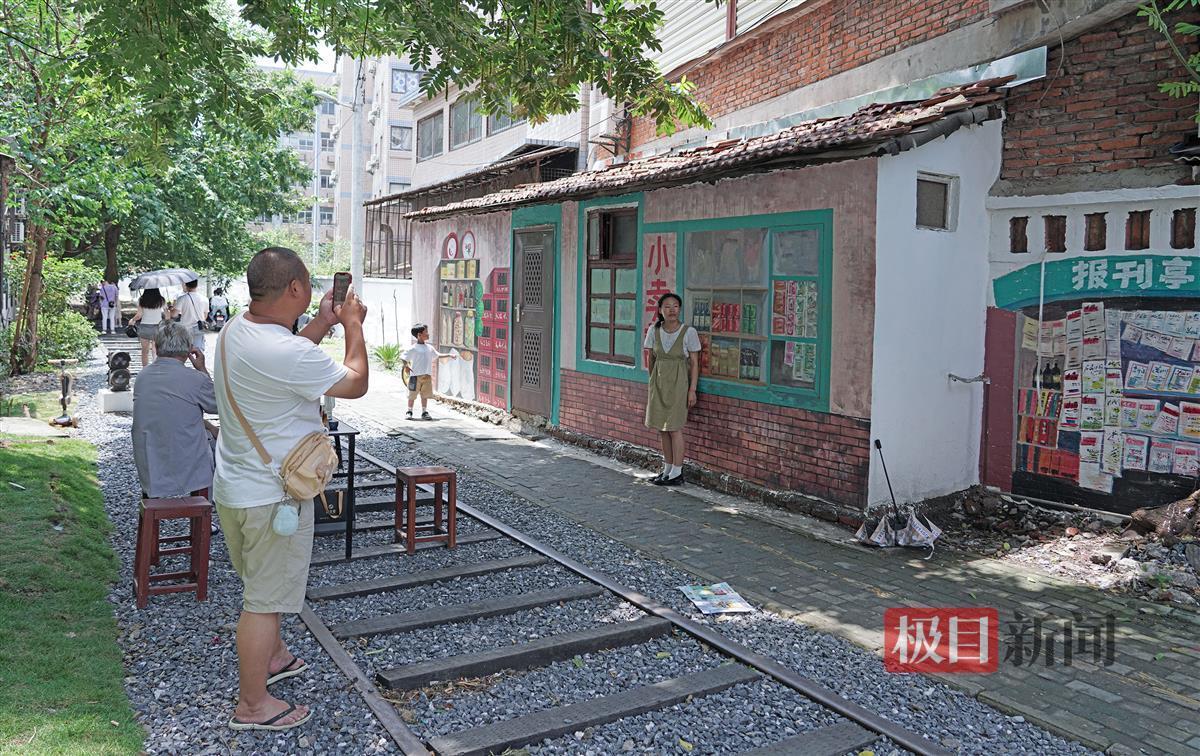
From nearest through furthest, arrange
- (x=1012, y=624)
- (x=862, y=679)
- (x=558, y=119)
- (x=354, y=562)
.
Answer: (x=862, y=679) < (x=1012, y=624) < (x=354, y=562) < (x=558, y=119)

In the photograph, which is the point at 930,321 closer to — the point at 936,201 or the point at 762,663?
the point at 936,201

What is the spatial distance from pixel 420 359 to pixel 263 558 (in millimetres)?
10071

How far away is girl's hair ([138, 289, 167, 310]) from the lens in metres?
13.7

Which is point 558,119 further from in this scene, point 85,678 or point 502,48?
point 85,678

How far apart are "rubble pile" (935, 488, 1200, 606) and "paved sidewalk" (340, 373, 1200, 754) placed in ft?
0.71

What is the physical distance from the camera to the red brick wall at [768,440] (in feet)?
24.8

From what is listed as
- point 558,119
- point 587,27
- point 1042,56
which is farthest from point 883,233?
point 558,119

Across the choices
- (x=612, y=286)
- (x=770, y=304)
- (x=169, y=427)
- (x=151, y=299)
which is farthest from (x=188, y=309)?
(x=770, y=304)

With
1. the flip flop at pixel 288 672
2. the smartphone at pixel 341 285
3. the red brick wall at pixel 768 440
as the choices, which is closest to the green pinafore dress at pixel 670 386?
the red brick wall at pixel 768 440

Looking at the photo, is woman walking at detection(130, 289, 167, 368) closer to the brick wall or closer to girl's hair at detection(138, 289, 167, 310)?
girl's hair at detection(138, 289, 167, 310)

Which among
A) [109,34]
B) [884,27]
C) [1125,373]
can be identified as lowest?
[1125,373]

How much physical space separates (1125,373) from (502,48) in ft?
19.1

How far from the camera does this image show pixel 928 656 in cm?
503

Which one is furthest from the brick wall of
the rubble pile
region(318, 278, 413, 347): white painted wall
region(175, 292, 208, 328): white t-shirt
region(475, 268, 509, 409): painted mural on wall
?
region(318, 278, 413, 347): white painted wall
